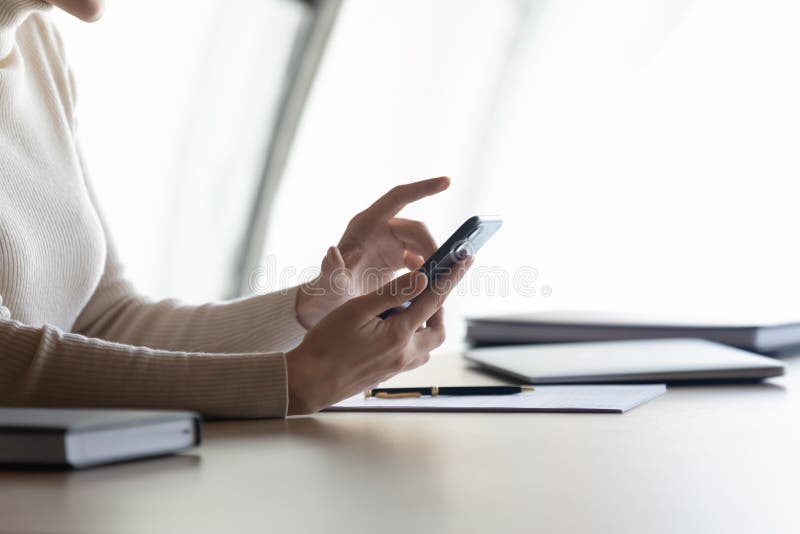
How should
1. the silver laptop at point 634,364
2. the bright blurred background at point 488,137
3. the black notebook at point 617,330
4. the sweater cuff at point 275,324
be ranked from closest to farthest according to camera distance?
1. the silver laptop at point 634,364
2. the sweater cuff at point 275,324
3. the black notebook at point 617,330
4. the bright blurred background at point 488,137

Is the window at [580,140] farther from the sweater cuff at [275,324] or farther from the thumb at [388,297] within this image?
the thumb at [388,297]

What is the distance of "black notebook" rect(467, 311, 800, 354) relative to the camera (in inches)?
55.1

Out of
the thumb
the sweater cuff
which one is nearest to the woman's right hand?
the thumb

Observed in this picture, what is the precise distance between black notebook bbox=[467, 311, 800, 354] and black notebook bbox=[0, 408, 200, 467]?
94 centimetres

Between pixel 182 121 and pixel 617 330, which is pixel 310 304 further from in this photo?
pixel 182 121

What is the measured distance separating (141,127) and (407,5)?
5.33ft

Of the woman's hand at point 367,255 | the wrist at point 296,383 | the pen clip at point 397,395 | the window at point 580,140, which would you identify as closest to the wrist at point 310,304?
the woman's hand at point 367,255

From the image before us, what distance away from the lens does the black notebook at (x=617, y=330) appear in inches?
55.1

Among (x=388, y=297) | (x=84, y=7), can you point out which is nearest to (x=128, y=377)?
(x=388, y=297)

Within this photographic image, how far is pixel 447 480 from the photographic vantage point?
611mm

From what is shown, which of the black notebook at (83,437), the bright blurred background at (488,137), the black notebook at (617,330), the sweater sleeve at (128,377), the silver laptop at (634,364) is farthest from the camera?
the bright blurred background at (488,137)

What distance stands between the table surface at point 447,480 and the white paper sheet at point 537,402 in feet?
0.08

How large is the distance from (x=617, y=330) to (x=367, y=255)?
492 mm

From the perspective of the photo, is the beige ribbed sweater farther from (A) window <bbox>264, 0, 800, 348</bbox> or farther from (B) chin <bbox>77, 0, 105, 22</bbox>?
(A) window <bbox>264, 0, 800, 348</bbox>
